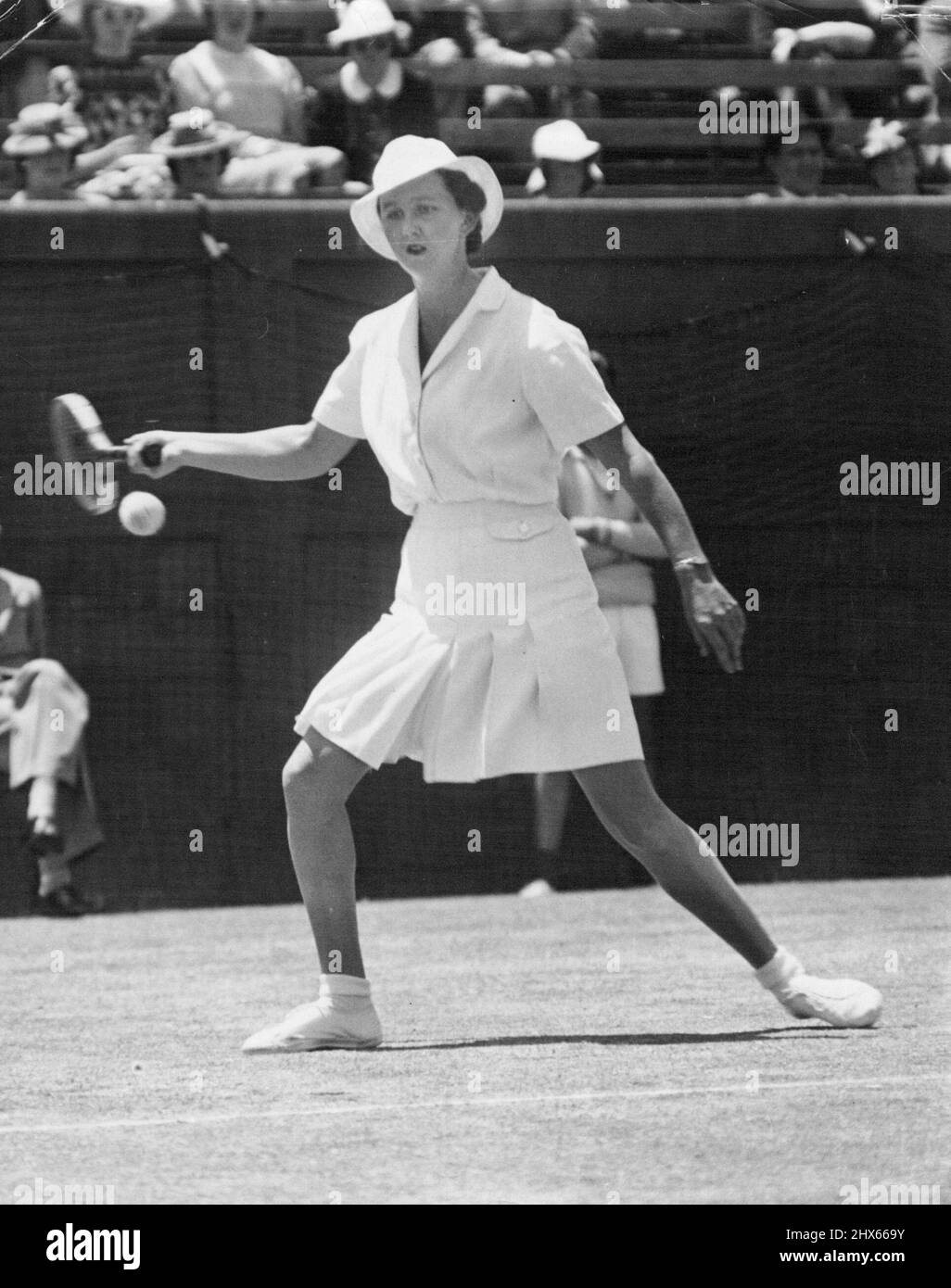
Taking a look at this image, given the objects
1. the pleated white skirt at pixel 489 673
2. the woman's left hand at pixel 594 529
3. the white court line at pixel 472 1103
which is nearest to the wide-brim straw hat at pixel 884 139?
the woman's left hand at pixel 594 529

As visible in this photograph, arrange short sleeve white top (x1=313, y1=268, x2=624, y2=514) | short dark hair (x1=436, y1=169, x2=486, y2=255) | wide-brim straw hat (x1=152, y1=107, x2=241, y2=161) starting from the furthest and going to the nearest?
wide-brim straw hat (x1=152, y1=107, x2=241, y2=161) → short dark hair (x1=436, y1=169, x2=486, y2=255) → short sleeve white top (x1=313, y1=268, x2=624, y2=514)

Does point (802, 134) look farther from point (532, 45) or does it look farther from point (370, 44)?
point (370, 44)

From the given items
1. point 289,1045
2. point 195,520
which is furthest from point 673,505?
point 195,520

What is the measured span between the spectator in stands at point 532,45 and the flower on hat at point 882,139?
903 millimetres

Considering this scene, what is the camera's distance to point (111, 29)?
8492 mm

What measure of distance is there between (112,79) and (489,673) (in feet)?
13.4

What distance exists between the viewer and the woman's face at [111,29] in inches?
335

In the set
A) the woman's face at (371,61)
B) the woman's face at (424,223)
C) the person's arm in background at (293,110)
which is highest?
the woman's face at (371,61)

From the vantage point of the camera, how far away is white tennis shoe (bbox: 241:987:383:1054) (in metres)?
5.18

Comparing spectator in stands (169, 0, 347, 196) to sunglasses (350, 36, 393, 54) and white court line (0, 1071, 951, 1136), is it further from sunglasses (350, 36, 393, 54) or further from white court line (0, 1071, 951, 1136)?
white court line (0, 1071, 951, 1136)

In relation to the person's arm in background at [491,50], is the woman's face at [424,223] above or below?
below

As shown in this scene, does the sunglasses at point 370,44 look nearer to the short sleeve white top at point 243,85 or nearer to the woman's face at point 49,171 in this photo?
the short sleeve white top at point 243,85

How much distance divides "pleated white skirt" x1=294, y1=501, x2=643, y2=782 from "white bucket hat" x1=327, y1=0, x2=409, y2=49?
→ 3.85m

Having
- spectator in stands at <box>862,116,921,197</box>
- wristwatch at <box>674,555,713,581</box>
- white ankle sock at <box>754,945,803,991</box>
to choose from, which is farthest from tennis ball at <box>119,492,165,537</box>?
spectator in stands at <box>862,116,921,197</box>
